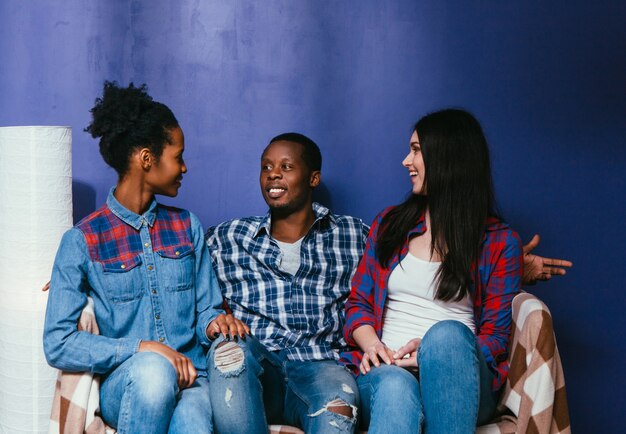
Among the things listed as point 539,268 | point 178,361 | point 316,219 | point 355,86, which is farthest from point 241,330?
point 355,86

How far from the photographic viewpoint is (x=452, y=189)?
2.29 meters

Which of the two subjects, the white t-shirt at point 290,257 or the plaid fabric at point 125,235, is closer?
the plaid fabric at point 125,235

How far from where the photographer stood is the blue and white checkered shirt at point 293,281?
7.83 ft

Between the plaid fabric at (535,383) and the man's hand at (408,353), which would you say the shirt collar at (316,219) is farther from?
the plaid fabric at (535,383)

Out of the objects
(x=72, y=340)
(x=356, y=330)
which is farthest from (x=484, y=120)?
(x=72, y=340)

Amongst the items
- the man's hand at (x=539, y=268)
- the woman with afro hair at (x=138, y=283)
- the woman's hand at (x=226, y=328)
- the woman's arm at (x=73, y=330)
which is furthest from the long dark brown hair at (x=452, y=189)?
the woman's arm at (x=73, y=330)

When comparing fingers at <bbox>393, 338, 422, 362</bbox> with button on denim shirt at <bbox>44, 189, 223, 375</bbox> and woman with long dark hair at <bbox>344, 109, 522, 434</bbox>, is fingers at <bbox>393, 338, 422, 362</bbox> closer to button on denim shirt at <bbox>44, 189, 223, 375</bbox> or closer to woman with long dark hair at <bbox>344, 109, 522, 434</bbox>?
woman with long dark hair at <bbox>344, 109, 522, 434</bbox>

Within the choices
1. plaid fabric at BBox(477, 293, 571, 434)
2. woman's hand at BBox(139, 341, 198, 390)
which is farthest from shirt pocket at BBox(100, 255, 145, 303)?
plaid fabric at BBox(477, 293, 571, 434)

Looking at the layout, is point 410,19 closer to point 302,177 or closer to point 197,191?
point 302,177

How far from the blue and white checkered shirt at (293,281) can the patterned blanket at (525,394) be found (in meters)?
0.37

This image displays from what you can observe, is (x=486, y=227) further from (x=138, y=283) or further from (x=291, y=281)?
(x=138, y=283)

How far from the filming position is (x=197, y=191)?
2844 mm

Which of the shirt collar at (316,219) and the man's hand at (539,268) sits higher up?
the shirt collar at (316,219)

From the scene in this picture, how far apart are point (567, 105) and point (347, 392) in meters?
1.38
